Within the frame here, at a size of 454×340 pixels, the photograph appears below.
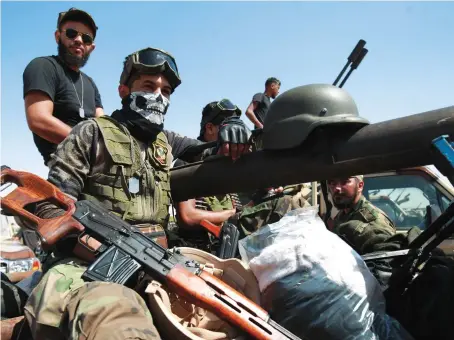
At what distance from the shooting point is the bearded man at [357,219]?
2.56 m

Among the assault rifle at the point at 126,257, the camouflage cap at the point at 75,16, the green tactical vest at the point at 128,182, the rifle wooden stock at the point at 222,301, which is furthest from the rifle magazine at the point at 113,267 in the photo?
the camouflage cap at the point at 75,16

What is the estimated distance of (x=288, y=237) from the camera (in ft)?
6.05

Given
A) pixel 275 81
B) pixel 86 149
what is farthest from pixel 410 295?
pixel 275 81

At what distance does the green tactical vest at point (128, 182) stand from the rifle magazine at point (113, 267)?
468mm

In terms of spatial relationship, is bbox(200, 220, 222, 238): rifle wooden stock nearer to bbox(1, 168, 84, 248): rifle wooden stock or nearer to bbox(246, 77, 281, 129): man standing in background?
bbox(1, 168, 84, 248): rifle wooden stock

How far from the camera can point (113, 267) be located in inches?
67.7

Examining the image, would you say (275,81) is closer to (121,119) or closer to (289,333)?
(121,119)

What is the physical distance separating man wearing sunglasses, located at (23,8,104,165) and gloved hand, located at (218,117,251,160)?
97 cm

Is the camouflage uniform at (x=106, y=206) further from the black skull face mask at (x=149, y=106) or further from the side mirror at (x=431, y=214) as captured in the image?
the side mirror at (x=431, y=214)

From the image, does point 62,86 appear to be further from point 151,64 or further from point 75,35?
point 151,64

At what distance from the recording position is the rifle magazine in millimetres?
1676

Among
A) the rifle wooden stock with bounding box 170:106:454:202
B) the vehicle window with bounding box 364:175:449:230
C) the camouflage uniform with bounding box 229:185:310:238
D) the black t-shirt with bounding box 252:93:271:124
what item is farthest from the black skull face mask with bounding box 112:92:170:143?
the black t-shirt with bounding box 252:93:271:124

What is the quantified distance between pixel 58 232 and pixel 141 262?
356 mm

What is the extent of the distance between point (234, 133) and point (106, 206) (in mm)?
752
